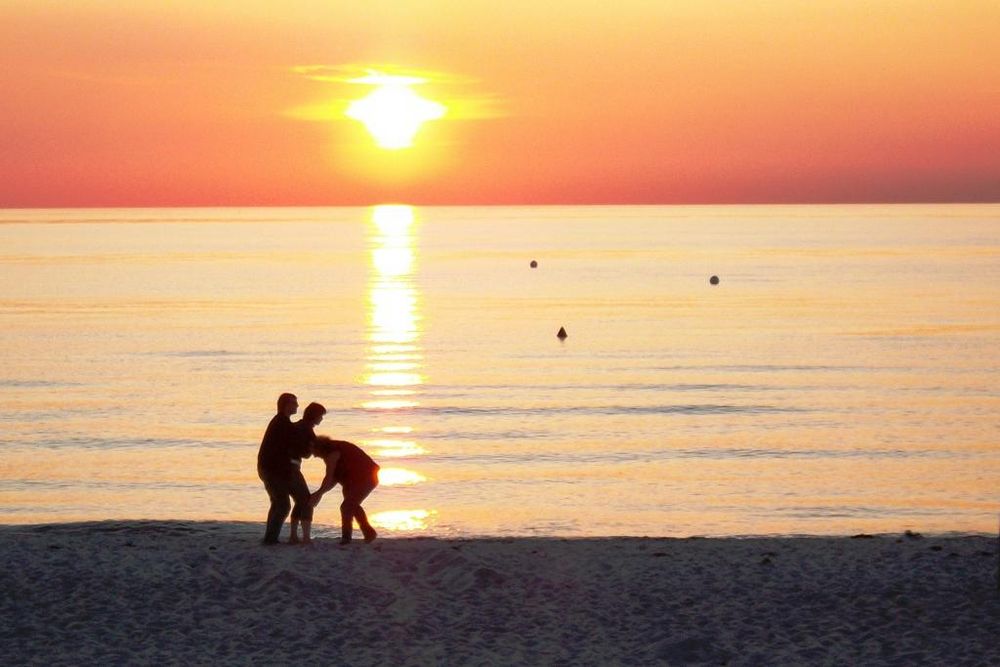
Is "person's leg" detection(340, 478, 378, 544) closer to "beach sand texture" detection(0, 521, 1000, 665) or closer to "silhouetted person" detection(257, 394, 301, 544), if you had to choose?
"beach sand texture" detection(0, 521, 1000, 665)

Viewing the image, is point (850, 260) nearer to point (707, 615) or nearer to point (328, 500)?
point (328, 500)

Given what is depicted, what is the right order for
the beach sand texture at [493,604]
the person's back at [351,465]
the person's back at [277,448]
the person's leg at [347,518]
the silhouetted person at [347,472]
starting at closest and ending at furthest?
1. the beach sand texture at [493,604]
2. the person's back at [277,448]
3. the silhouetted person at [347,472]
4. the person's back at [351,465]
5. the person's leg at [347,518]

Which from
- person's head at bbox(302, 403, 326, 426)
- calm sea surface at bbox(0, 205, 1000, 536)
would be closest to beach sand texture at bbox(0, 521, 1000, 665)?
person's head at bbox(302, 403, 326, 426)

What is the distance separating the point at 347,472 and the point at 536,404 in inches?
906

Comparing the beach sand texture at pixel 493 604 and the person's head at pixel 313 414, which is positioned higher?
the person's head at pixel 313 414

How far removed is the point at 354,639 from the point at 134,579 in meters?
3.16

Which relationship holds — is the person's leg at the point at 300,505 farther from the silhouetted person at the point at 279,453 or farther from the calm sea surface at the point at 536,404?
the calm sea surface at the point at 536,404

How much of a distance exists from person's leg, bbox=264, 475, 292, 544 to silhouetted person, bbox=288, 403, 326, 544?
13 cm

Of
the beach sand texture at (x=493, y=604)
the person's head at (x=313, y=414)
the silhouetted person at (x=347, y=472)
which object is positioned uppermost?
the person's head at (x=313, y=414)

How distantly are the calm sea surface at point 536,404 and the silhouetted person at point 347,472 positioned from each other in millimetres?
5445

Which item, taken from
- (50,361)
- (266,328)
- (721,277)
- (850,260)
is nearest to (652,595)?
(50,361)

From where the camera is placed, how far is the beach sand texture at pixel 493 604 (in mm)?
12188

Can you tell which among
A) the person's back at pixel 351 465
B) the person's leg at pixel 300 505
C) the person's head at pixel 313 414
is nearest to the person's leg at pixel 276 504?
the person's leg at pixel 300 505

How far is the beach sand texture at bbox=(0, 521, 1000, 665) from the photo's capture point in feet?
40.0
